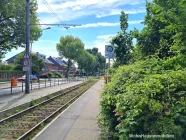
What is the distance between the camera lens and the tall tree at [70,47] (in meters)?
80.6

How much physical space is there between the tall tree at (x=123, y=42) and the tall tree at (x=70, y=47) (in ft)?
223

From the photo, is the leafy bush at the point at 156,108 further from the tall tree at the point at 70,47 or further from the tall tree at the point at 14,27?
the tall tree at the point at 70,47

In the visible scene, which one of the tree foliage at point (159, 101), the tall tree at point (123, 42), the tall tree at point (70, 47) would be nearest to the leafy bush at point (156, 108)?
the tree foliage at point (159, 101)

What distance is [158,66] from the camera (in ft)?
15.6

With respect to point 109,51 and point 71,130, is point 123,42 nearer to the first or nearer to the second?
point 109,51

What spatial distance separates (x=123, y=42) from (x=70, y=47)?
68554 millimetres

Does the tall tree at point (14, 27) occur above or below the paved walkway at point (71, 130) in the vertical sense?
above

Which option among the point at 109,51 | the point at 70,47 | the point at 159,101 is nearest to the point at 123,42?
the point at 109,51

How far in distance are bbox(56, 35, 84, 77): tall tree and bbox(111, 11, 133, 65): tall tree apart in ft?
223

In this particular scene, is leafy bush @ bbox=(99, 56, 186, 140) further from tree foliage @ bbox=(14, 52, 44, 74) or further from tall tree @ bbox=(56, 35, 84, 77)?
tall tree @ bbox=(56, 35, 84, 77)

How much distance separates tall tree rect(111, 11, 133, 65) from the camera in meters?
12.6

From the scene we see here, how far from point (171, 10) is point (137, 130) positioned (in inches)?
81.1

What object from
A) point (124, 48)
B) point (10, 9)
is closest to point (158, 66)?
point (124, 48)

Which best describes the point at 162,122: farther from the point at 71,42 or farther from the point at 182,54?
the point at 71,42
